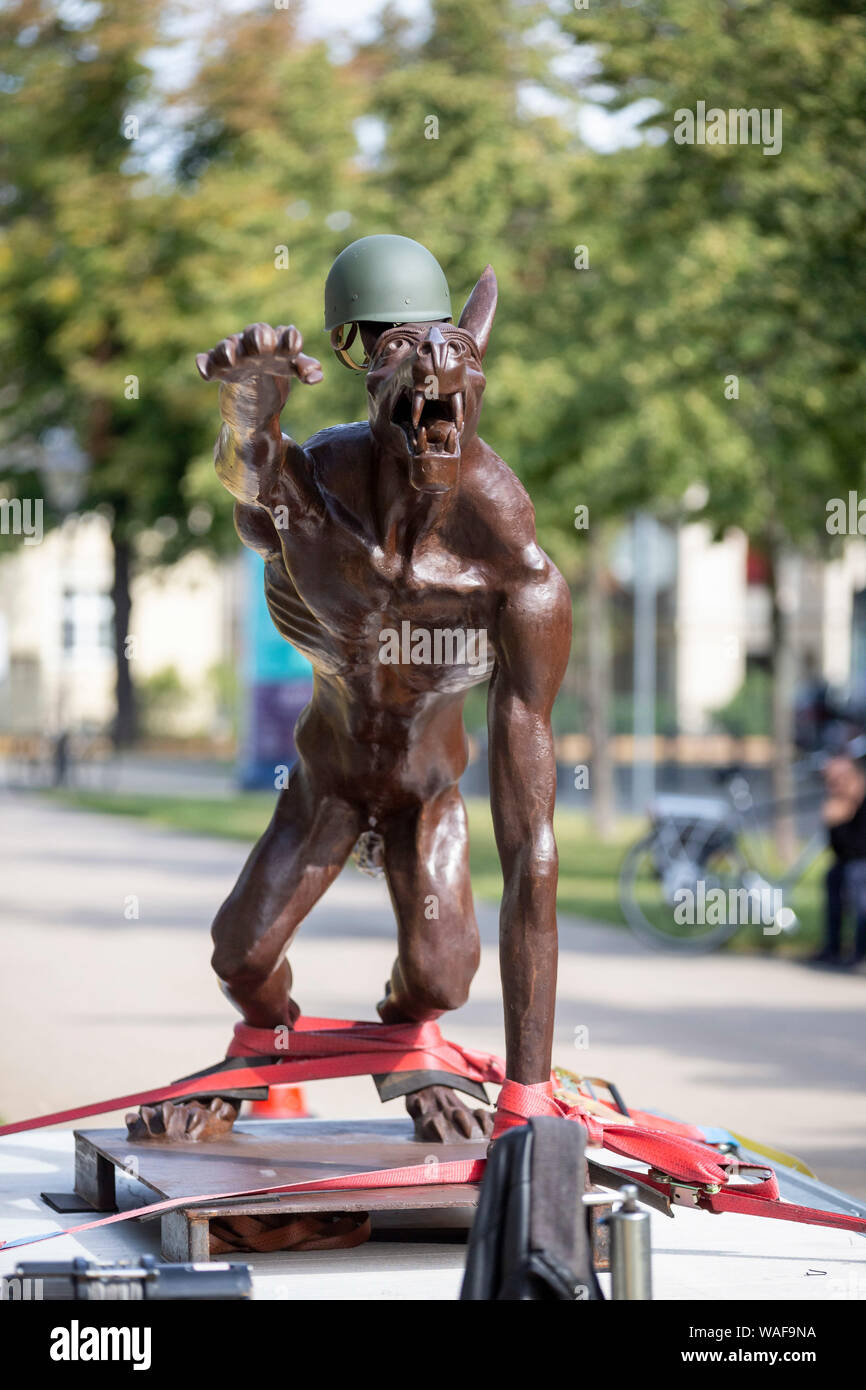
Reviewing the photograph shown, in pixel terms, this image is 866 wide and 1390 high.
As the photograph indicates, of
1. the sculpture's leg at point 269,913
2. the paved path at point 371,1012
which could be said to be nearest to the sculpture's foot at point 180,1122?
the sculpture's leg at point 269,913

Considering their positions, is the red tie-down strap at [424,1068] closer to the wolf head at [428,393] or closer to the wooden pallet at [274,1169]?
the wooden pallet at [274,1169]

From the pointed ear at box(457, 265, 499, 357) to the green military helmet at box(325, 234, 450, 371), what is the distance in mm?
82

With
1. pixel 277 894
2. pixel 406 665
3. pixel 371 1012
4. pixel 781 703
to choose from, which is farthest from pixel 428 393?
pixel 781 703

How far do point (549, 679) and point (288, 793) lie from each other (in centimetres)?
95

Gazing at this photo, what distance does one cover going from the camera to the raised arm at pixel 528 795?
422 centimetres

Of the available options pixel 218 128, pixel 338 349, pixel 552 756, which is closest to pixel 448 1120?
pixel 552 756

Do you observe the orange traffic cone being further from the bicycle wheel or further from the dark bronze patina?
the bicycle wheel

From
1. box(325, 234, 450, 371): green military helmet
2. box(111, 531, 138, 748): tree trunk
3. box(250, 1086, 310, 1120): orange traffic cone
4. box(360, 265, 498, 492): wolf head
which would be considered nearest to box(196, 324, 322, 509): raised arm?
box(360, 265, 498, 492): wolf head

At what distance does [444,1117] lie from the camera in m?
4.93

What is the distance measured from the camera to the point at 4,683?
4991 centimetres

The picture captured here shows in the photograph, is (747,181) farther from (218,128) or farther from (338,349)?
(218,128)

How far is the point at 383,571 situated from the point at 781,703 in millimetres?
11839

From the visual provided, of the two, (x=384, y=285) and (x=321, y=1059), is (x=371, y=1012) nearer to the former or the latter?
(x=321, y=1059)

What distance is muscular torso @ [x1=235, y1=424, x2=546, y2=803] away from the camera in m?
4.40
